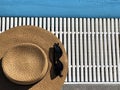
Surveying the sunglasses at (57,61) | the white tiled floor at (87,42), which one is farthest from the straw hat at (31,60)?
the white tiled floor at (87,42)

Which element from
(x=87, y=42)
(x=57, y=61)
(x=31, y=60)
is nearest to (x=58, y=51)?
(x=57, y=61)

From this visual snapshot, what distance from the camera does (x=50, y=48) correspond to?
232cm

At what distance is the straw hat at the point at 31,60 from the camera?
2082 mm

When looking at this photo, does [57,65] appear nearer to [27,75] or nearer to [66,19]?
[27,75]

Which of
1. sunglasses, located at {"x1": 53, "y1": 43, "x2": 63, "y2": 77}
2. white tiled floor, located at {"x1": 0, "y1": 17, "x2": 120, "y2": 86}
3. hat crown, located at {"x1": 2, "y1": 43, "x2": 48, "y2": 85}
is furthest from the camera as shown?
white tiled floor, located at {"x1": 0, "y1": 17, "x2": 120, "y2": 86}

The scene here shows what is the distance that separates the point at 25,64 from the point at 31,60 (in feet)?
0.18

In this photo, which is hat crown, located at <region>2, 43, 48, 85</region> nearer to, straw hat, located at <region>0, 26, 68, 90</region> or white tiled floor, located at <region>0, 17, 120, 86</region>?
straw hat, located at <region>0, 26, 68, 90</region>

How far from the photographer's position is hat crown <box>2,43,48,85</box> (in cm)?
206

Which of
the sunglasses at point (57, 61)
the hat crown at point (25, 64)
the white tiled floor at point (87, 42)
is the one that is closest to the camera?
the hat crown at point (25, 64)

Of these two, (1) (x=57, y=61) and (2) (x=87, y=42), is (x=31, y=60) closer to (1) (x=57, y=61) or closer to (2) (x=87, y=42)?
(1) (x=57, y=61)

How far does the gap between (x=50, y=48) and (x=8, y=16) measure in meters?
2.95

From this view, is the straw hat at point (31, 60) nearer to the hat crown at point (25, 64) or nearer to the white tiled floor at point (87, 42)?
the hat crown at point (25, 64)

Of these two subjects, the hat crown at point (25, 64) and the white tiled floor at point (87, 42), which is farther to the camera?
the white tiled floor at point (87, 42)

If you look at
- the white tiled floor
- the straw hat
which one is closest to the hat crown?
the straw hat
